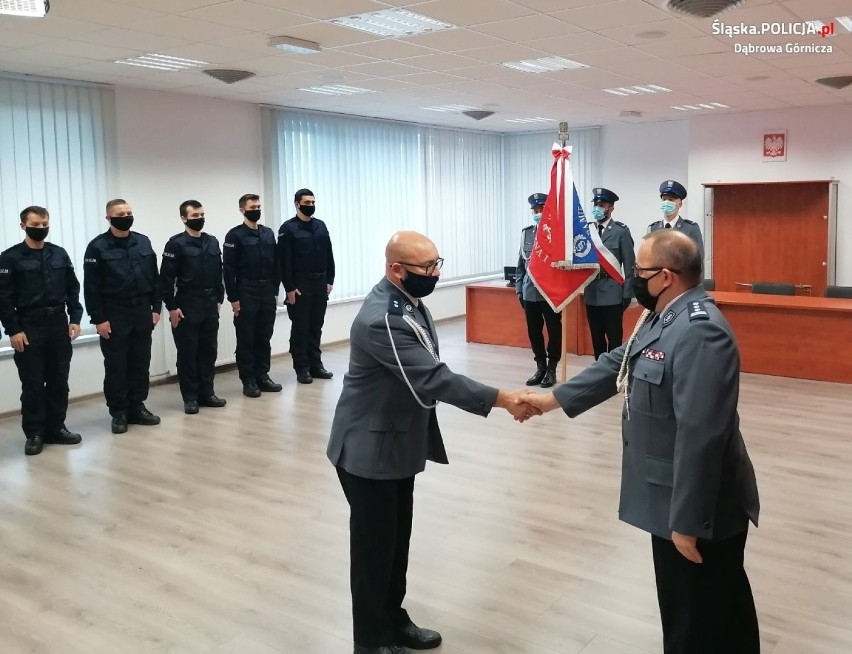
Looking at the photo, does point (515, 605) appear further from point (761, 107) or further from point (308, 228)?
point (761, 107)

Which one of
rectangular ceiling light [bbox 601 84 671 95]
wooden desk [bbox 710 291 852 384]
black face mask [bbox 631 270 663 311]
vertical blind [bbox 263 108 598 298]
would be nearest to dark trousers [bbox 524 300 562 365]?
wooden desk [bbox 710 291 852 384]

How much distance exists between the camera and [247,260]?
729cm

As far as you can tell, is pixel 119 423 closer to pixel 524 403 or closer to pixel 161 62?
pixel 161 62

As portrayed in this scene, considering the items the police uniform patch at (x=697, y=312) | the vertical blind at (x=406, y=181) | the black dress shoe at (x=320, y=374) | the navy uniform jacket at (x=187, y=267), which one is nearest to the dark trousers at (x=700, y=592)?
the police uniform patch at (x=697, y=312)

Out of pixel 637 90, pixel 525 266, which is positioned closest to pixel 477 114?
pixel 637 90

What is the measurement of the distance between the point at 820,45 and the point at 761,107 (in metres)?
3.91

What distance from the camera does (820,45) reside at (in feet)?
19.7

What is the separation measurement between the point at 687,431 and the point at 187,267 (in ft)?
17.5

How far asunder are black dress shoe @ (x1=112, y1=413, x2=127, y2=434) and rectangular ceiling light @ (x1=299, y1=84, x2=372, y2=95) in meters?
3.47

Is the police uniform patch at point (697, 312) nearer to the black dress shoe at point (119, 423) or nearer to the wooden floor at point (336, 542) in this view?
the wooden floor at point (336, 542)

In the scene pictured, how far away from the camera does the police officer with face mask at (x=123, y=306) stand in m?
6.10

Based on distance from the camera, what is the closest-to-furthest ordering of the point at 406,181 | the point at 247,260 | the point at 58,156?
the point at 58,156
the point at 247,260
the point at 406,181

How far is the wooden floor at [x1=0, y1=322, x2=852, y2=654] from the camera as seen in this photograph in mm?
3205

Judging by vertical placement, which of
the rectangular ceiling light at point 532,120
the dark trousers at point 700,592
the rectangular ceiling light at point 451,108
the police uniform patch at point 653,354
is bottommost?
the dark trousers at point 700,592
